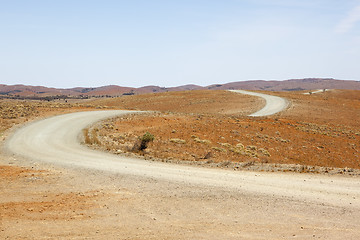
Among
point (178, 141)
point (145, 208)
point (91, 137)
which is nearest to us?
point (145, 208)

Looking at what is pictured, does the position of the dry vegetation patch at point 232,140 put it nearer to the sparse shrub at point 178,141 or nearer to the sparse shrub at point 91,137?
the sparse shrub at point 178,141

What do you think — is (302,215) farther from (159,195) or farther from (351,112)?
(351,112)

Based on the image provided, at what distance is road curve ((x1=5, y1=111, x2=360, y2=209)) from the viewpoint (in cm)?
1094

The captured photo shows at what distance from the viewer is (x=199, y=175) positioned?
43.9 ft

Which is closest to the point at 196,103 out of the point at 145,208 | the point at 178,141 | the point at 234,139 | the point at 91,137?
the point at 234,139

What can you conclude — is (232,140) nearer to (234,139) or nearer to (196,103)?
(234,139)

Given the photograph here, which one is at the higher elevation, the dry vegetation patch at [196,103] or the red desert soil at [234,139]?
the dry vegetation patch at [196,103]

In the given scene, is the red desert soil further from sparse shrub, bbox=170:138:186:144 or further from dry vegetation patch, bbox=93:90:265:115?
dry vegetation patch, bbox=93:90:265:115

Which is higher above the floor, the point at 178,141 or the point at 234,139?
the point at 178,141

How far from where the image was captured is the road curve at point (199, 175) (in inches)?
431

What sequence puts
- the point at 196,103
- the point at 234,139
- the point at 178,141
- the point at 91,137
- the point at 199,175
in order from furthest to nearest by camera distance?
the point at 196,103, the point at 234,139, the point at 178,141, the point at 91,137, the point at 199,175

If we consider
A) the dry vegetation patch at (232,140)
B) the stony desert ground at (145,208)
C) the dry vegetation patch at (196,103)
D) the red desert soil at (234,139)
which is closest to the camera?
the stony desert ground at (145,208)

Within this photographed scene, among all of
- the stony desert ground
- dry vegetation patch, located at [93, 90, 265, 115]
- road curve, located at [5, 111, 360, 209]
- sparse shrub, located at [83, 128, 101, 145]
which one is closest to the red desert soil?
sparse shrub, located at [83, 128, 101, 145]

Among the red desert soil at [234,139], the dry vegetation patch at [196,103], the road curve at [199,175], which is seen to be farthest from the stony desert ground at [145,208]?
the dry vegetation patch at [196,103]
